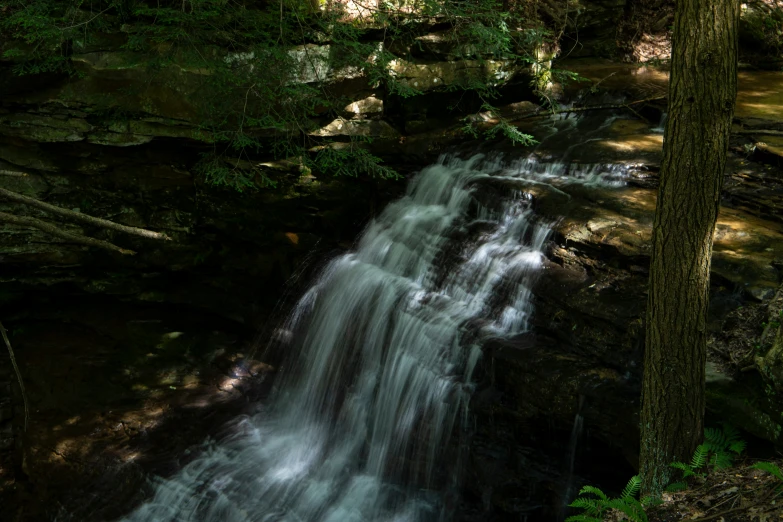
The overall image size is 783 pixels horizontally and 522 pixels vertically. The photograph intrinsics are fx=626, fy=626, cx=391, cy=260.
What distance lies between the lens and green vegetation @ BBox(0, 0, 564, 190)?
7.13m

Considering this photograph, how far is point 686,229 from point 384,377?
357cm

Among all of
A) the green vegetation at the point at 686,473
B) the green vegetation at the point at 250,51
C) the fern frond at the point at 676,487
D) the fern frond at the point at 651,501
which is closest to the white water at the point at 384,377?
the green vegetation at the point at 250,51

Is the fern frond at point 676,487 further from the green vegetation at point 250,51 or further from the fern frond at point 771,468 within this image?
the green vegetation at point 250,51

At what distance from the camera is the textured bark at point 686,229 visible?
384 cm

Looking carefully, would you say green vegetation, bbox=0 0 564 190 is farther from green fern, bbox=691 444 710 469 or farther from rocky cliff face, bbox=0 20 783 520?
green fern, bbox=691 444 710 469

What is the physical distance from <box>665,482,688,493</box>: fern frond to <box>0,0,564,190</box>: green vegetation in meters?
4.44

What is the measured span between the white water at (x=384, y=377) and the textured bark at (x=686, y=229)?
1.81 metres

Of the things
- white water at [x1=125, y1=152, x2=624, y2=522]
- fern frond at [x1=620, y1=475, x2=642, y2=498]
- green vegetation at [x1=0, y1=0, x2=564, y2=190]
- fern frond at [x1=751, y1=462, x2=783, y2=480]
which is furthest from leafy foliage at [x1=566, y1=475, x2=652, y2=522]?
green vegetation at [x1=0, y1=0, x2=564, y2=190]

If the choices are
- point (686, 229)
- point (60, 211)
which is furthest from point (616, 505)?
point (60, 211)

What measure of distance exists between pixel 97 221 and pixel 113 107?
5.88m

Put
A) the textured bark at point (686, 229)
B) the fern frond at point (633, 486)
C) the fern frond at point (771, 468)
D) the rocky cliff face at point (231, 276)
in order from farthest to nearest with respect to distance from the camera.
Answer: the rocky cliff face at point (231, 276), the fern frond at point (633, 486), the textured bark at point (686, 229), the fern frond at point (771, 468)

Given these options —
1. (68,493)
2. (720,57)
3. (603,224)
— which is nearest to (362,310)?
(603,224)

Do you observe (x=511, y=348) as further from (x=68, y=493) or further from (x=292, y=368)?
(x=68, y=493)

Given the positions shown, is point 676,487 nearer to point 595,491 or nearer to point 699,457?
point 699,457
